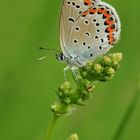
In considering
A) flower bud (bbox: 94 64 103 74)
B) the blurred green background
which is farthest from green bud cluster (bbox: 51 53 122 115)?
the blurred green background

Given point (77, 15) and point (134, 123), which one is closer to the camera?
point (77, 15)

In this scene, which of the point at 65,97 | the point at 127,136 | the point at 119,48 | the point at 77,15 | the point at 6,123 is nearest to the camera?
the point at 65,97

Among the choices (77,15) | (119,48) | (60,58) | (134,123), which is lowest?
(134,123)

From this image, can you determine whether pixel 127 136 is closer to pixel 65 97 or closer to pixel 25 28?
pixel 25 28

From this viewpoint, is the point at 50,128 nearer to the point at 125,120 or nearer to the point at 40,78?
the point at 125,120

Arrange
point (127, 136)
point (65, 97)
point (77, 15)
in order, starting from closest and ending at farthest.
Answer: point (65, 97) < point (77, 15) < point (127, 136)

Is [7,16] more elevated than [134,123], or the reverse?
[7,16]

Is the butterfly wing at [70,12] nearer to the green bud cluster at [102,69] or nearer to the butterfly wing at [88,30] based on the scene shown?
the butterfly wing at [88,30]

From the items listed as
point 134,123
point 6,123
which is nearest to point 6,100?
point 6,123

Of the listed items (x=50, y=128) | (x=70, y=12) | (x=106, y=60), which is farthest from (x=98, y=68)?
(x=70, y=12)
